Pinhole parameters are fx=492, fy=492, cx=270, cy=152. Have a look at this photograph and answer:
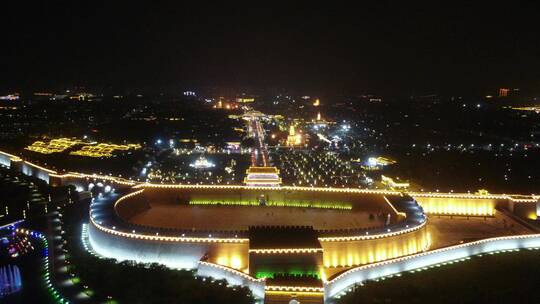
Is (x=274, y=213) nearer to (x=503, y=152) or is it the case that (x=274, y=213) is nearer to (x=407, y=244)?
(x=407, y=244)

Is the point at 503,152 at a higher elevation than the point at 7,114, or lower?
lower

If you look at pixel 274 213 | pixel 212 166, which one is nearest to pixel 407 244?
pixel 274 213

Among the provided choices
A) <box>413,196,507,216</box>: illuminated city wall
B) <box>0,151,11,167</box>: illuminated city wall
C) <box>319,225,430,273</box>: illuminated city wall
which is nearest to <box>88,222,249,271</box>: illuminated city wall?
<box>319,225,430,273</box>: illuminated city wall

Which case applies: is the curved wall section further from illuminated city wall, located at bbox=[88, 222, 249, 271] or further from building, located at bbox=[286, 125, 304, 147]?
building, located at bbox=[286, 125, 304, 147]

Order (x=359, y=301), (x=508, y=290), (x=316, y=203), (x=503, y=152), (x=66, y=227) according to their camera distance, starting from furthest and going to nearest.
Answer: (x=503, y=152) → (x=316, y=203) → (x=66, y=227) → (x=508, y=290) → (x=359, y=301)

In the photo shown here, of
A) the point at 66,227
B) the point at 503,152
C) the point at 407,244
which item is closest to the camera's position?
the point at 407,244

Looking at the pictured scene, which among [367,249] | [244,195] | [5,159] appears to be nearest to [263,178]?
[244,195]
